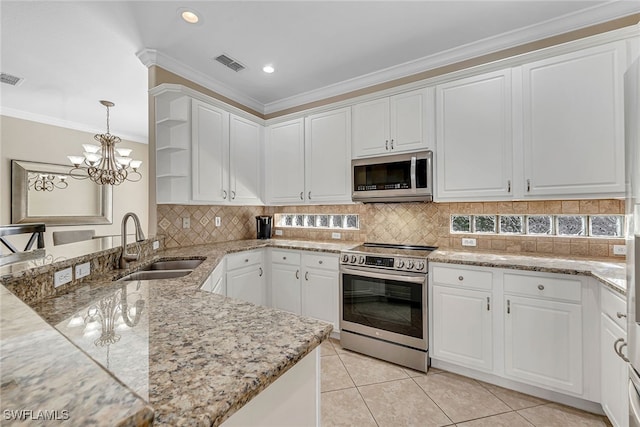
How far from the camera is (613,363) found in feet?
Result: 4.99

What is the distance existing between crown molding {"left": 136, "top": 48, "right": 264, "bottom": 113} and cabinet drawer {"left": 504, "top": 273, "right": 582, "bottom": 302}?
131 inches

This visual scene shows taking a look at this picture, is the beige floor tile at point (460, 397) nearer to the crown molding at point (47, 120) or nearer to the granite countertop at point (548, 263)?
the granite countertop at point (548, 263)

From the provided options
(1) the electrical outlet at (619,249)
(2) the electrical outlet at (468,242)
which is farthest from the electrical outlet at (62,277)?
(1) the electrical outlet at (619,249)

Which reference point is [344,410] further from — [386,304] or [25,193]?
[25,193]

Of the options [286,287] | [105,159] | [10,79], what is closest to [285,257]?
[286,287]

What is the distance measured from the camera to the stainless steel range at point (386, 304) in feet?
7.28

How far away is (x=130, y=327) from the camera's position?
861mm

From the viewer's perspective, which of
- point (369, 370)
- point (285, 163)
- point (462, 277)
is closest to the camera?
point (462, 277)

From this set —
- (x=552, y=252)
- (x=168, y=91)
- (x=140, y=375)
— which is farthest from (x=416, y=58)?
(x=140, y=375)

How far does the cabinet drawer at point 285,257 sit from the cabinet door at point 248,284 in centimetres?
19

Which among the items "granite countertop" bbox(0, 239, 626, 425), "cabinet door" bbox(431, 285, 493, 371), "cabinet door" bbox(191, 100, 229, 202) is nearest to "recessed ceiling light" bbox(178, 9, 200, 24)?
"cabinet door" bbox(191, 100, 229, 202)

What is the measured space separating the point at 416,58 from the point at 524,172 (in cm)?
147

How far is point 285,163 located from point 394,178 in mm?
1394

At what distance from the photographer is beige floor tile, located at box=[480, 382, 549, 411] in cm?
186
